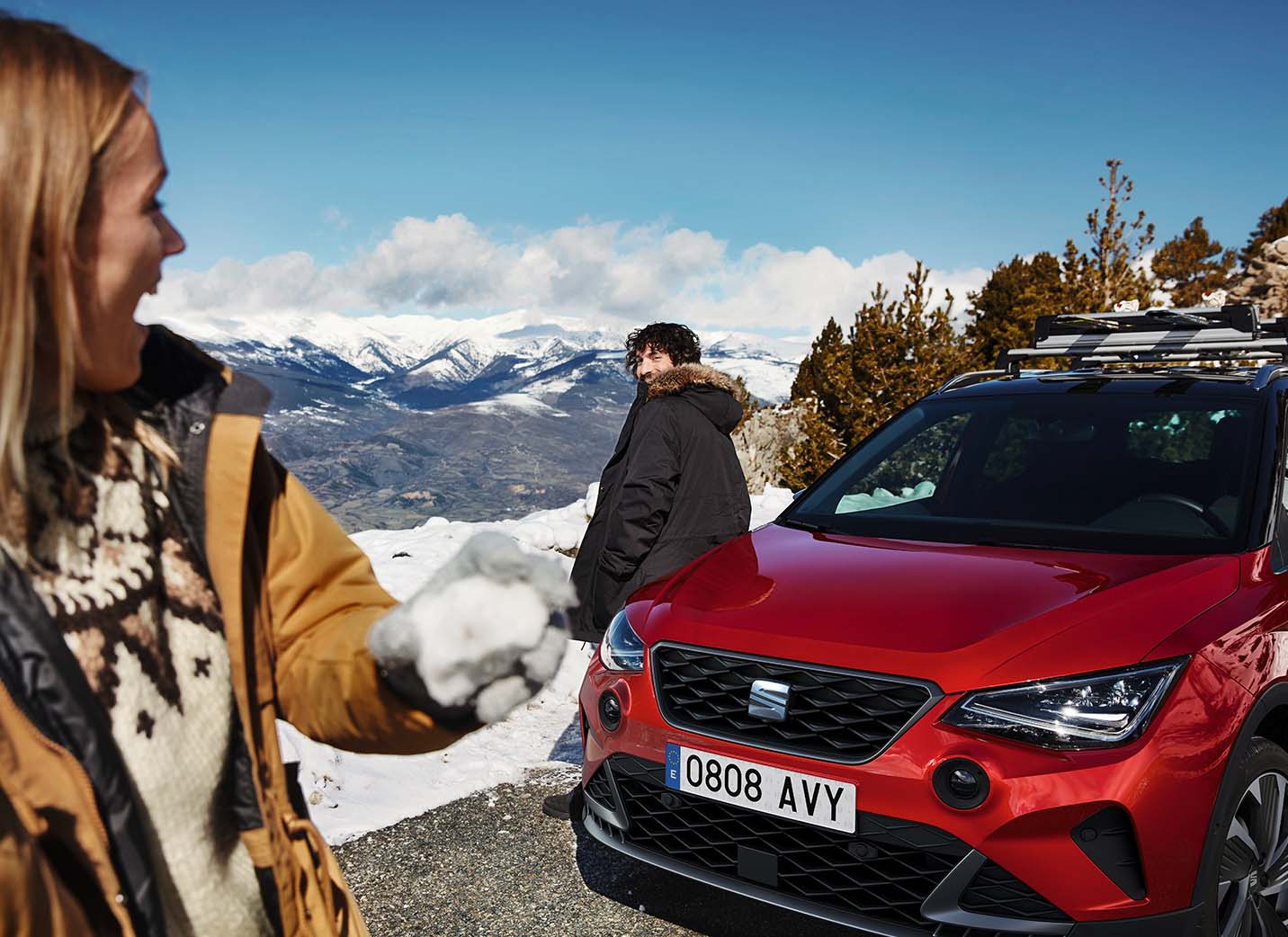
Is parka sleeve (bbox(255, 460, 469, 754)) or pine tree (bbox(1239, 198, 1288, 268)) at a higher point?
pine tree (bbox(1239, 198, 1288, 268))

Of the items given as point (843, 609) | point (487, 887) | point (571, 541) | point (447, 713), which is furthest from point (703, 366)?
point (571, 541)

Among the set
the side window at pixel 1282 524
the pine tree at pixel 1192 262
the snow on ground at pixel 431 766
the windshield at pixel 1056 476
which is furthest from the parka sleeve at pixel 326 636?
the pine tree at pixel 1192 262

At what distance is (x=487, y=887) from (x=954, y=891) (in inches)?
74.9

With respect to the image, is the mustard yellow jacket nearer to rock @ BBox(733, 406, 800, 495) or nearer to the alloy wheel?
the alloy wheel

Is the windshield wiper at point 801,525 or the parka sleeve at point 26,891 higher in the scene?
the parka sleeve at point 26,891

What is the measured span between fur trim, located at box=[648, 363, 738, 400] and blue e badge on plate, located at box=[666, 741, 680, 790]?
2.08 m

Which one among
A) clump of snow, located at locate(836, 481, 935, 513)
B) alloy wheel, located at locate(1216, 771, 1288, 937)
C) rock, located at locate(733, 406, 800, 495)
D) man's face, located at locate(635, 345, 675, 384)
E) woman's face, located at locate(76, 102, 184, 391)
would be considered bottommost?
rock, located at locate(733, 406, 800, 495)

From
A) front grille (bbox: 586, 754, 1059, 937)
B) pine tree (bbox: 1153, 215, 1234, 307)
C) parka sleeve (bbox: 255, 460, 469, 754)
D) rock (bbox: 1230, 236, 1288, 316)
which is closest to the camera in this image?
parka sleeve (bbox: 255, 460, 469, 754)

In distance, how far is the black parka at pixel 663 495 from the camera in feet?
14.8

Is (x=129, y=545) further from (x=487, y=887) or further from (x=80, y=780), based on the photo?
(x=487, y=887)

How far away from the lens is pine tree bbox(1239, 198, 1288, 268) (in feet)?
121

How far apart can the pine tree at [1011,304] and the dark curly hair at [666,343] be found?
64.4ft

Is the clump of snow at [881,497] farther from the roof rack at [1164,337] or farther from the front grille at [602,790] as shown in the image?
the front grille at [602,790]

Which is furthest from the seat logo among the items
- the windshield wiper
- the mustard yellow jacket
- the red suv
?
the mustard yellow jacket
